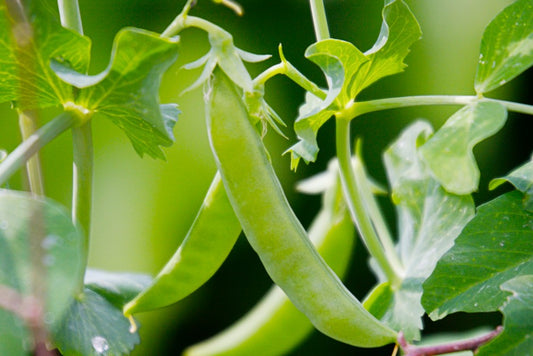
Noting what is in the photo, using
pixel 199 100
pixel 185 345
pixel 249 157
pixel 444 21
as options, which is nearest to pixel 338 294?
pixel 249 157

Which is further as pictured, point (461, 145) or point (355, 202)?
point (355, 202)

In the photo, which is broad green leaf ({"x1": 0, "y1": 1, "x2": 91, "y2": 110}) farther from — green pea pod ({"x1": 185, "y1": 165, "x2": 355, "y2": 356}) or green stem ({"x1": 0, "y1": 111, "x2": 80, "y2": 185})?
green pea pod ({"x1": 185, "y1": 165, "x2": 355, "y2": 356})

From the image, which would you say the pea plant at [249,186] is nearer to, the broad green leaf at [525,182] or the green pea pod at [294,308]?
the broad green leaf at [525,182]

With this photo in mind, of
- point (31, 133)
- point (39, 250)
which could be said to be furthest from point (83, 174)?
point (39, 250)

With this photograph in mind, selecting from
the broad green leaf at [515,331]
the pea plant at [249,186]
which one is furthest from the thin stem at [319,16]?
the broad green leaf at [515,331]

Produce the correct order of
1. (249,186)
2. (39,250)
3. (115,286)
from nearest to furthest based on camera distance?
(39,250), (249,186), (115,286)

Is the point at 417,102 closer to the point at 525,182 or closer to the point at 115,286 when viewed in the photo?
the point at 525,182

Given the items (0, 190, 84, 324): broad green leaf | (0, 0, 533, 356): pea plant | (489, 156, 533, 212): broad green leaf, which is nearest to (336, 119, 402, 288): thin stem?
(0, 0, 533, 356): pea plant
